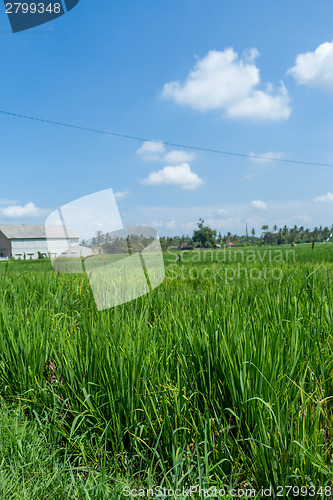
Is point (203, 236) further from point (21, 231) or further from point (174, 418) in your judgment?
point (174, 418)

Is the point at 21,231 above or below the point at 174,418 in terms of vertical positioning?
above

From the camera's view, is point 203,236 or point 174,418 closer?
point 174,418

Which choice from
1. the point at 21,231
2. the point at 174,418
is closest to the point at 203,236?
the point at 21,231

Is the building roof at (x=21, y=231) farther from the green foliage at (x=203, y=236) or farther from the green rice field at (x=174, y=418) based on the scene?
the green rice field at (x=174, y=418)

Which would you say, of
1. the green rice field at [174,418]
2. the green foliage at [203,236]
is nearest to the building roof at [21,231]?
the green foliage at [203,236]

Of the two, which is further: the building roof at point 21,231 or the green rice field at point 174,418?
the building roof at point 21,231

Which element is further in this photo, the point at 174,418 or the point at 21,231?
the point at 21,231

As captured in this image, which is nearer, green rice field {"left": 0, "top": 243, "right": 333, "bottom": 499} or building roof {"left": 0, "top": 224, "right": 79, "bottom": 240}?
green rice field {"left": 0, "top": 243, "right": 333, "bottom": 499}

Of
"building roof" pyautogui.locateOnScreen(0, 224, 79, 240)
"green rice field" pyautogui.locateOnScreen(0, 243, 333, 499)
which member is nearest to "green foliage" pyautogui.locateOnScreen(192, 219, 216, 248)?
"building roof" pyautogui.locateOnScreen(0, 224, 79, 240)

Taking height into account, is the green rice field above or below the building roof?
below

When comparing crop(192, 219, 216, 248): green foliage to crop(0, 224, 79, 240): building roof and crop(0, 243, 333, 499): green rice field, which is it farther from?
crop(0, 243, 333, 499): green rice field

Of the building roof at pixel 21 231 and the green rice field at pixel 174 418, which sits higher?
the building roof at pixel 21 231

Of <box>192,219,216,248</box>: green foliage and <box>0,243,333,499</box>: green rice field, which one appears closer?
<box>0,243,333,499</box>: green rice field

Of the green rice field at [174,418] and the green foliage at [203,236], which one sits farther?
the green foliage at [203,236]
